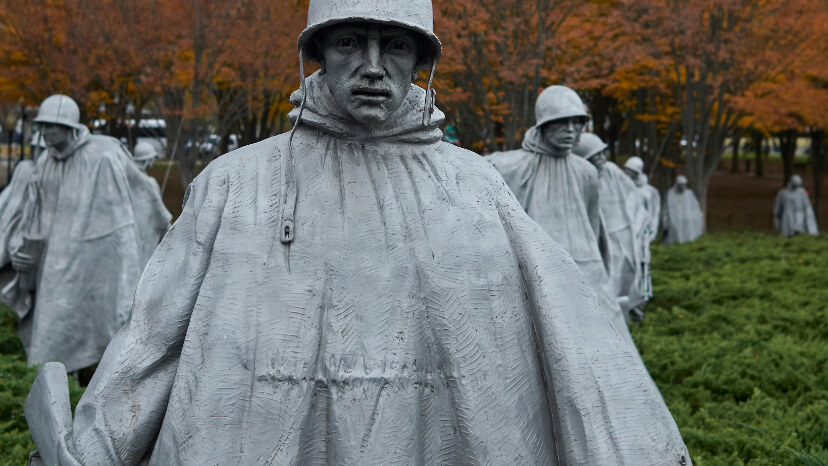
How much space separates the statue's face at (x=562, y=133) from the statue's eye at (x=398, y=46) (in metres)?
6.87

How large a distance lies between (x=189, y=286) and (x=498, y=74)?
1717 cm

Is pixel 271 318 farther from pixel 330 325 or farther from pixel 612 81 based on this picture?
pixel 612 81

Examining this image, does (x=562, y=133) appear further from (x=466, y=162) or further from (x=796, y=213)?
(x=796, y=213)

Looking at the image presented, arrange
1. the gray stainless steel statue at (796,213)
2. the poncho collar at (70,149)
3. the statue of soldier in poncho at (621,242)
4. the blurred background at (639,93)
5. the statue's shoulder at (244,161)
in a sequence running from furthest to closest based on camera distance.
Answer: the gray stainless steel statue at (796,213), the statue of soldier in poncho at (621,242), the poncho collar at (70,149), the blurred background at (639,93), the statue's shoulder at (244,161)

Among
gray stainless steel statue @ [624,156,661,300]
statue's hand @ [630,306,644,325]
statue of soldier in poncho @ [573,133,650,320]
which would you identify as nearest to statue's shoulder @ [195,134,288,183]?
statue of soldier in poncho @ [573,133,650,320]

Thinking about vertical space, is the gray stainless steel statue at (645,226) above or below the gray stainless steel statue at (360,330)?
below

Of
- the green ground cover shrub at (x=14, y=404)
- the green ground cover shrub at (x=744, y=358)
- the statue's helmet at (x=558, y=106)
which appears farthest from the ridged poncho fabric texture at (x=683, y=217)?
the green ground cover shrub at (x=14, y=404)

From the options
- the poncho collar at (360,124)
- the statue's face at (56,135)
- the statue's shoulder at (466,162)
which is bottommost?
the statue's face at (56,135)

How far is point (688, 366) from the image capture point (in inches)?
431

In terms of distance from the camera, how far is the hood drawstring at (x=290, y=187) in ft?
9.98

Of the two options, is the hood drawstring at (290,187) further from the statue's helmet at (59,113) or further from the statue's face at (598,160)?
the statue's face at (598,160)

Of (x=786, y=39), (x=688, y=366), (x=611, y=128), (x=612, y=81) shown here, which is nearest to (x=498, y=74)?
(x=612, y=81)

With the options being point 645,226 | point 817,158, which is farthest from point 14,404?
point 817,158

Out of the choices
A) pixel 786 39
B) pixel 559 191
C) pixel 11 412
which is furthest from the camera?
pixel 786 39
